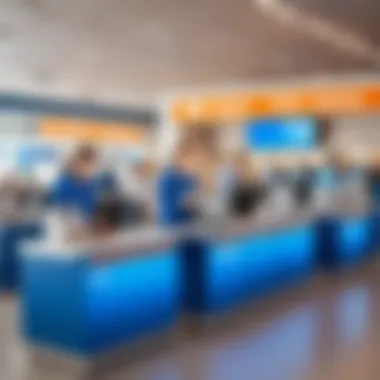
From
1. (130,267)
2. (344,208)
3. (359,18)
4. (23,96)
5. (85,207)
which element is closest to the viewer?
(130,267)

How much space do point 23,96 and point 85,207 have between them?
8530 mm

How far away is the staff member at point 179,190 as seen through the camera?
A: 278 inches

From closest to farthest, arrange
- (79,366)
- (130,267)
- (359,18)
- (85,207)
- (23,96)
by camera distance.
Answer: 1. (79,366)
2. (130,267)
3. (85,207)
4. (359,18)
5. (23,96)

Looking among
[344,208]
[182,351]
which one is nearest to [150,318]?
[182,351]

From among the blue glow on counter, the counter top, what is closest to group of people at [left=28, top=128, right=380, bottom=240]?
the counter top

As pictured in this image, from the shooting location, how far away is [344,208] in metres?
10.6

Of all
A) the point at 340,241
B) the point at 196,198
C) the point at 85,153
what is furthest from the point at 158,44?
the point at 340,241

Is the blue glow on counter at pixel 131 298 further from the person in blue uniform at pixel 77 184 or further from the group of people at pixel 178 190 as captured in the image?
the person in blue uniform at pixel 77 184

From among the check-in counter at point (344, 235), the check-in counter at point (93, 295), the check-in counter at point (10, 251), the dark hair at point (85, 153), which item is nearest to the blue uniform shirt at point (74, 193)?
the dark hair at point (85, 153)

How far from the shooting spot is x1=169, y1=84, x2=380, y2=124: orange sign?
12125mm

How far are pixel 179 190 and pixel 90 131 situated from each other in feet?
31.9

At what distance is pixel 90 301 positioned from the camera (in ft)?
16.1

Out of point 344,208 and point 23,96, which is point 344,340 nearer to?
point 344,208

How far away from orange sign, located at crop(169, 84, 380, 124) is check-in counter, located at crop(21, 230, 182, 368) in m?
7.53
